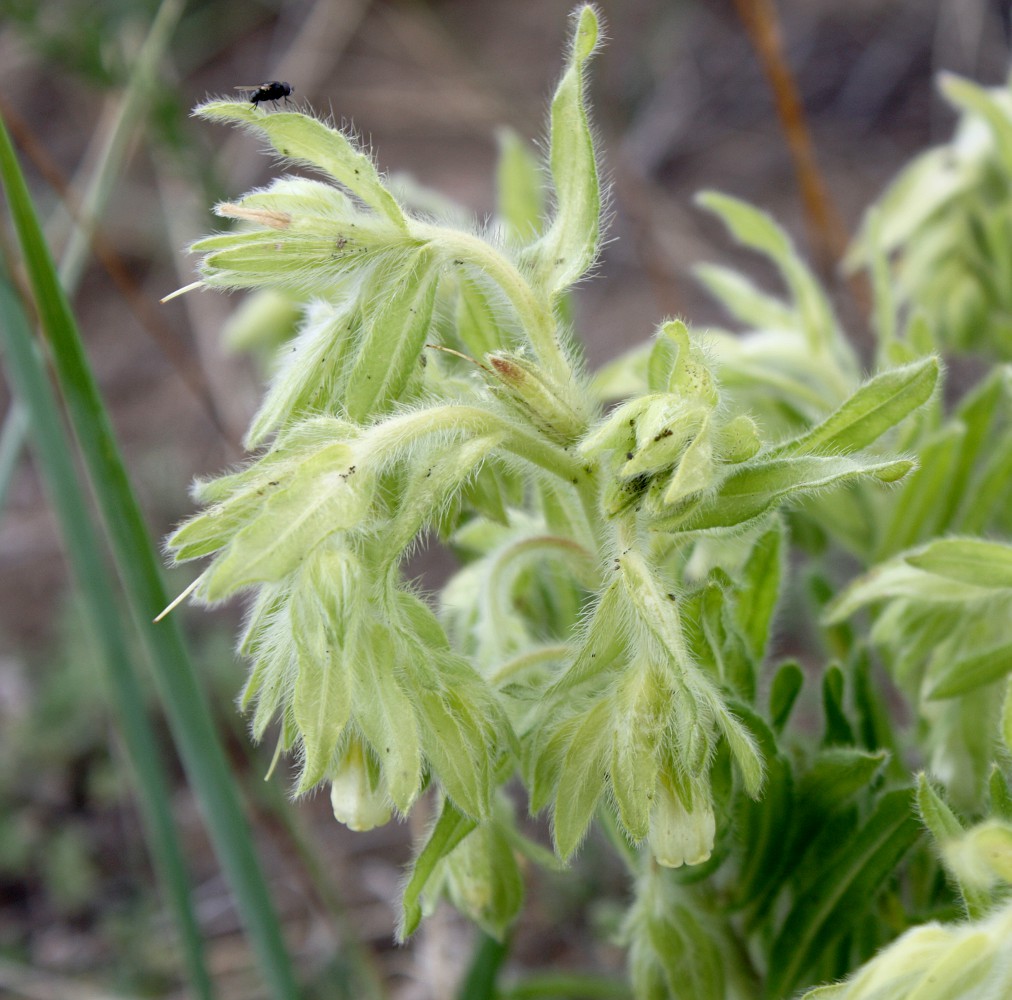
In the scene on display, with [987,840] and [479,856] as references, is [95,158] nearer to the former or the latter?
[479,856]

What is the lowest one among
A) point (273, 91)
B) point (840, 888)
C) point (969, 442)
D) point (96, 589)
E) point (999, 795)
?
point (840, 888)

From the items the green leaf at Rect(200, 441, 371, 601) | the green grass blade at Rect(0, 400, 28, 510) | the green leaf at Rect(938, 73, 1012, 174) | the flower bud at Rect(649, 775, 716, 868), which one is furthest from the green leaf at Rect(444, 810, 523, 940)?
the green leaf at Rect(938, 73, 1012, 174)

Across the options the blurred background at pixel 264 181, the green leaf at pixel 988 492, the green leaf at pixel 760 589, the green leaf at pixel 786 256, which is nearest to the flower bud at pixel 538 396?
the green leaf at pixel 760 589

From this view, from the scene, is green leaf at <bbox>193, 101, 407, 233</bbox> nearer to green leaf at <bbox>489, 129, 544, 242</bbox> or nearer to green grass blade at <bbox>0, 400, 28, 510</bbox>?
green leaf at <bbox>489, 129, 544, 242</bbox>

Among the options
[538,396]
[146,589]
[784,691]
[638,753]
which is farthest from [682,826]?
[146,589]

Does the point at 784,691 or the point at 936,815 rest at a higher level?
the point at 784,691

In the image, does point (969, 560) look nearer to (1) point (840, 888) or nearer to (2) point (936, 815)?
(2) point (936, 815)

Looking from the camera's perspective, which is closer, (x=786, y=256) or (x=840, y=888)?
(x=840, y=888)
